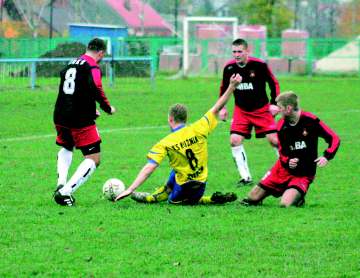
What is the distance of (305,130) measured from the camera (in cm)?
1005

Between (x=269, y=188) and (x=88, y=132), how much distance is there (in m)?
2.10

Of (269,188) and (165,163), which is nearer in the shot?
(269,188)

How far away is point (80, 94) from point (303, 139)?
2494 mm

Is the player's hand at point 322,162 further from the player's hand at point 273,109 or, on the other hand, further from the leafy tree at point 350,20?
the leafy tree at point 350,20

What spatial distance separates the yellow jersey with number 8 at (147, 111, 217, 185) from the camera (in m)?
9.84

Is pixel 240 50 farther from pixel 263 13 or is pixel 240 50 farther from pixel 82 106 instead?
pixel 263 13

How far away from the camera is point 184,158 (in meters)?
9.98

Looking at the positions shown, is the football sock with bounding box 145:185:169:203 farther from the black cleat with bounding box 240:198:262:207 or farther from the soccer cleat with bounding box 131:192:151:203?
the black cleat with bounding box 240:198:262:207

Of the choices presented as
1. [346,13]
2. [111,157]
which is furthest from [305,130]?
[346,13]

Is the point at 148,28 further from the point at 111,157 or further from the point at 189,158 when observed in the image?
the point at 189,158

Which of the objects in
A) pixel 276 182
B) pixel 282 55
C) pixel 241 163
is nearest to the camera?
pixel 276 182

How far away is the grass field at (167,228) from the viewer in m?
7.18

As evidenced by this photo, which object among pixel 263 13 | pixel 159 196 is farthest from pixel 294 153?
pixel 263 13

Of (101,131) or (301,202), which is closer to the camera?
(301,202)
